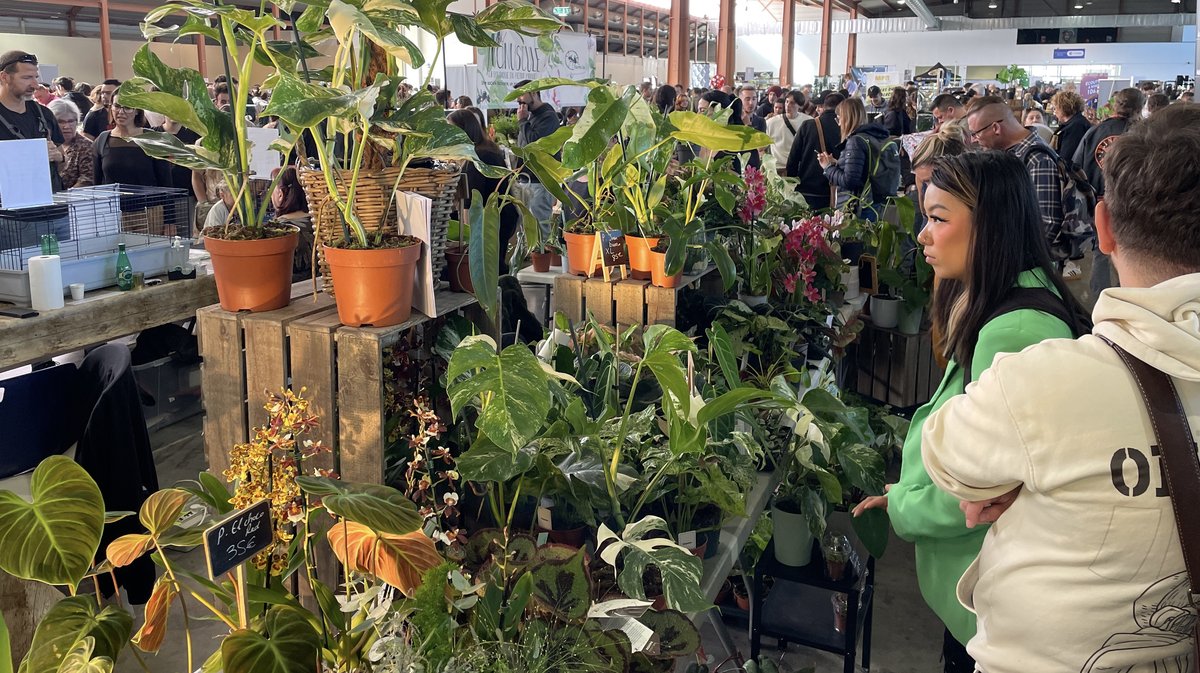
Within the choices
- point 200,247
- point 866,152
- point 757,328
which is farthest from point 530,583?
point 866,152

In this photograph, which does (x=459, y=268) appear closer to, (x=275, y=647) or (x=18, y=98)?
(x=275, y=647)

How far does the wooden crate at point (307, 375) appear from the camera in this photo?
1.75m

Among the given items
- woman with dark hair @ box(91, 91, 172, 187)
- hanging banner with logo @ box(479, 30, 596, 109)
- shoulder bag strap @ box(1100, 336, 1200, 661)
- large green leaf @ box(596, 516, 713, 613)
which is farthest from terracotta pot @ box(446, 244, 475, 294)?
hanging banner with logo @ box(479, 30, 596, 109)

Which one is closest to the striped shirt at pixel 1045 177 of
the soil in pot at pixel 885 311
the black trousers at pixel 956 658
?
the soil in pot at pixel 885 311

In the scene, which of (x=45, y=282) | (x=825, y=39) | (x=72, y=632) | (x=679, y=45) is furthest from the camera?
(x=825, y=39)

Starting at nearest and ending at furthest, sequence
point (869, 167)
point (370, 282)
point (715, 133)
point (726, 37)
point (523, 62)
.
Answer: point (370, 282) < point (715, 133) < point (869, 167) < point (523, 62) < point (726, 37)

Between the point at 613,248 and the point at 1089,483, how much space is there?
1.66 metres

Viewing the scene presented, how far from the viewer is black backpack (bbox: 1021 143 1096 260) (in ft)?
13.3

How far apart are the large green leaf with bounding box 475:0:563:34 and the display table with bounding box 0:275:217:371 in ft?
4.50

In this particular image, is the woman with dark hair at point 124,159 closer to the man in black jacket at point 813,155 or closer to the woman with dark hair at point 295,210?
the woman with dark hair at point 295,210

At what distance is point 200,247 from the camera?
3992 mm

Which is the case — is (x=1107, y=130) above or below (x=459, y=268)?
above

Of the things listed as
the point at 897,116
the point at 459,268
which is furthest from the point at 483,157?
the point at 897,116

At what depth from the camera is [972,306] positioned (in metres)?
1.84
